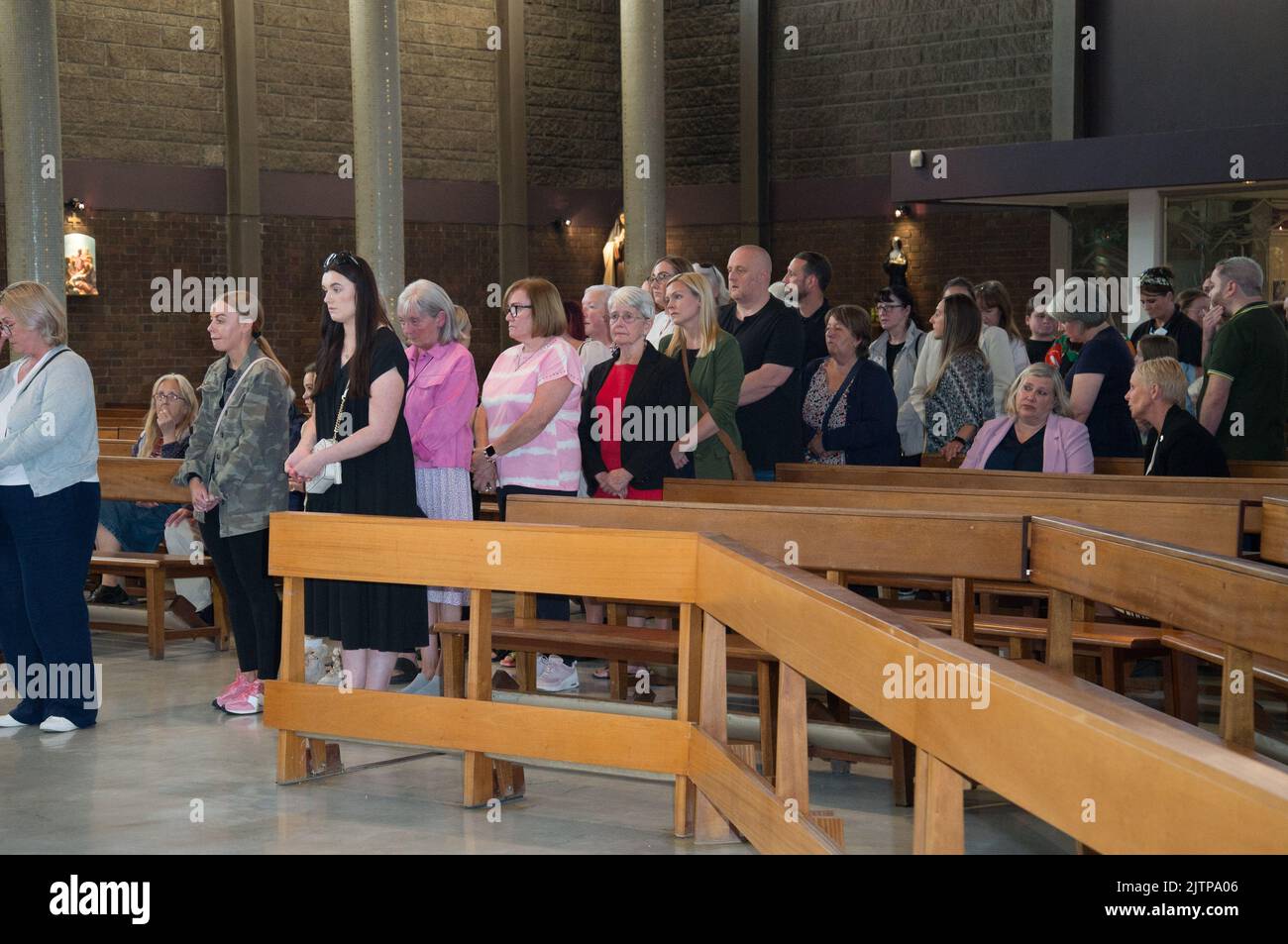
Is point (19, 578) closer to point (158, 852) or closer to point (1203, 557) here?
point (158, 852)

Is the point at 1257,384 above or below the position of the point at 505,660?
above

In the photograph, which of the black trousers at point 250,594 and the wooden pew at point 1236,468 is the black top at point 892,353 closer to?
the wooden pew at point 1236,468

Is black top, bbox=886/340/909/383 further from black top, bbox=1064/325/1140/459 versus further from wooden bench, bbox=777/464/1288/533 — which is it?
wooden bench, bbox=777/464/1288/533

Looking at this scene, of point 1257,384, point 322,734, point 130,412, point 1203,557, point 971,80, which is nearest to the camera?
point 1203,557

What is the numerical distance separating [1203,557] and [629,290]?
11.1 ft

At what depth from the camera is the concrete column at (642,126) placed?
1464 cm

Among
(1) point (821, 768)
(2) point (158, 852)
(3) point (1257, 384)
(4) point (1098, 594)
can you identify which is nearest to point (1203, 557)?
(4) point (1098, 594)

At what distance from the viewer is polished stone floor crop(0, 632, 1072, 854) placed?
450 cm

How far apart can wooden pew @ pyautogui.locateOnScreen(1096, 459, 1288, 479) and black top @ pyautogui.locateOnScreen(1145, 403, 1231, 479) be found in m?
0.55

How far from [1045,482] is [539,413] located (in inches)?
82.3

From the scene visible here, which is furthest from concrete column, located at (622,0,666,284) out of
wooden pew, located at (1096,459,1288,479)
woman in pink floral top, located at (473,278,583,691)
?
woman in pink floral top, located at (473,278,583,691)

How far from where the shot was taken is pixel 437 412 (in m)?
6.44

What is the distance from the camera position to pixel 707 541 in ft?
14.6
